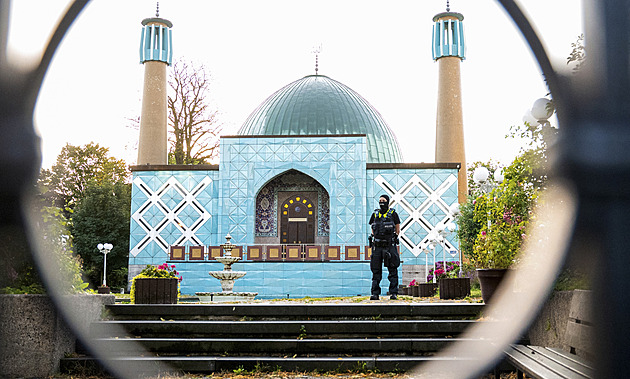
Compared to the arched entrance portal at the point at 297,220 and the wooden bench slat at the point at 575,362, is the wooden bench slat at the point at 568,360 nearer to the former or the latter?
the wooden bench slat at the point at 575,362

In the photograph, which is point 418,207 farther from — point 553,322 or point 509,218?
point 553,322

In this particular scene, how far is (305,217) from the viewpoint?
28.8 m

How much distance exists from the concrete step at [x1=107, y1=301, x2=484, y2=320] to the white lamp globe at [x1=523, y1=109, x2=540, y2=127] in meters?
2.25

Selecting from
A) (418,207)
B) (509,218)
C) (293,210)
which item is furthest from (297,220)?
(509,218)

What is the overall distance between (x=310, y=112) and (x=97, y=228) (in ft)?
44.8

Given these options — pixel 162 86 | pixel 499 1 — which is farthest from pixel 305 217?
pixel 499 1

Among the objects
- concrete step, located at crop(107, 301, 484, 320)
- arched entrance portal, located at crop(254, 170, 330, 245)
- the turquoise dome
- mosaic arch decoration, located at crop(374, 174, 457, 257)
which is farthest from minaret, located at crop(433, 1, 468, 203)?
concrete step, located at crop(107, 301, 484, 320)

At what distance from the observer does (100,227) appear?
33625 millimetres

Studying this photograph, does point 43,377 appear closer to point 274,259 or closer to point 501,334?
point 501,334

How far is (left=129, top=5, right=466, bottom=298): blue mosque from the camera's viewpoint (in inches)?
917

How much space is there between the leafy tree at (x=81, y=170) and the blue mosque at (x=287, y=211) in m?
10.0

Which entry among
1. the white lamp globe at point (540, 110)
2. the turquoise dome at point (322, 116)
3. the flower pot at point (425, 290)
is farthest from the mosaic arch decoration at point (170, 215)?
the white lamp globe at point (540, 110)

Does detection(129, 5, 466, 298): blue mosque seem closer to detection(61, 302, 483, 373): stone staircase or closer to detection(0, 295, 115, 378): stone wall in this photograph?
Result: detection(61, 302, 483, 373): stone staircase

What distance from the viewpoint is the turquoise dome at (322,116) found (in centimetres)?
3294
